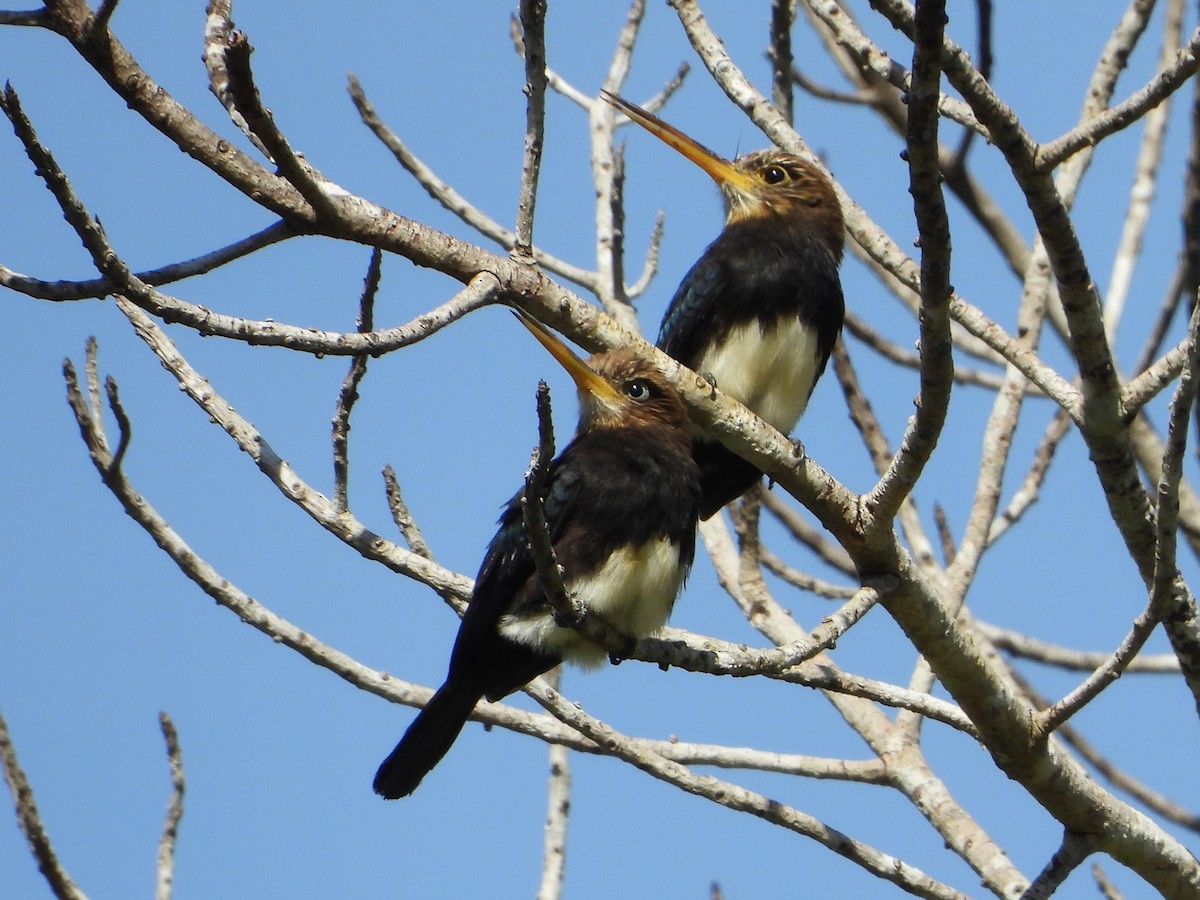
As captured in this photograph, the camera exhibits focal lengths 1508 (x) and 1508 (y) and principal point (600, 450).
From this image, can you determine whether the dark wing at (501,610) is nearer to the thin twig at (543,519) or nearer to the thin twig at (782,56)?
the thin twig at (543,519)

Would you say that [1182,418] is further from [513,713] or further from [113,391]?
[113,391]

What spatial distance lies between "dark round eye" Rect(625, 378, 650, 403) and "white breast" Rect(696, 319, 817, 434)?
0.68 m

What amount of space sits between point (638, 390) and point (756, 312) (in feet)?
2.81

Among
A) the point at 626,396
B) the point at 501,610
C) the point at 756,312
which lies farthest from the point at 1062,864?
the point at 756,312

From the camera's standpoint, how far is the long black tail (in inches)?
190

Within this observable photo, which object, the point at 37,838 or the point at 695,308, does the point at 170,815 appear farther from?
the point at 695,308

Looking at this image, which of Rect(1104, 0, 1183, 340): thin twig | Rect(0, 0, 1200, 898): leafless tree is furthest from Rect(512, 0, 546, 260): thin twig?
Rect(1104, 0, 1183, 340): thin twig

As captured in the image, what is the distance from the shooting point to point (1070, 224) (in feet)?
12.7

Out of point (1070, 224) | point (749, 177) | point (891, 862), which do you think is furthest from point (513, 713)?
point (749, 177)

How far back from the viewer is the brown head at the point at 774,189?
6.67 metres

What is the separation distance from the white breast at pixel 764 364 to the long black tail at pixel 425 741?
1.90 meters

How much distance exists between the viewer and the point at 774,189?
6.76 metres

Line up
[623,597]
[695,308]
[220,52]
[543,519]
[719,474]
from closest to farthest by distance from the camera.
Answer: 1. [543,519]
2. [220,52]
3. [623,597]
4. [719,474]
5. [695,308]

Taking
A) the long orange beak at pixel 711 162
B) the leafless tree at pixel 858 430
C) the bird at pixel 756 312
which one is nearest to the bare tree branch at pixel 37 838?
the leafless tree at pixel 858 430
